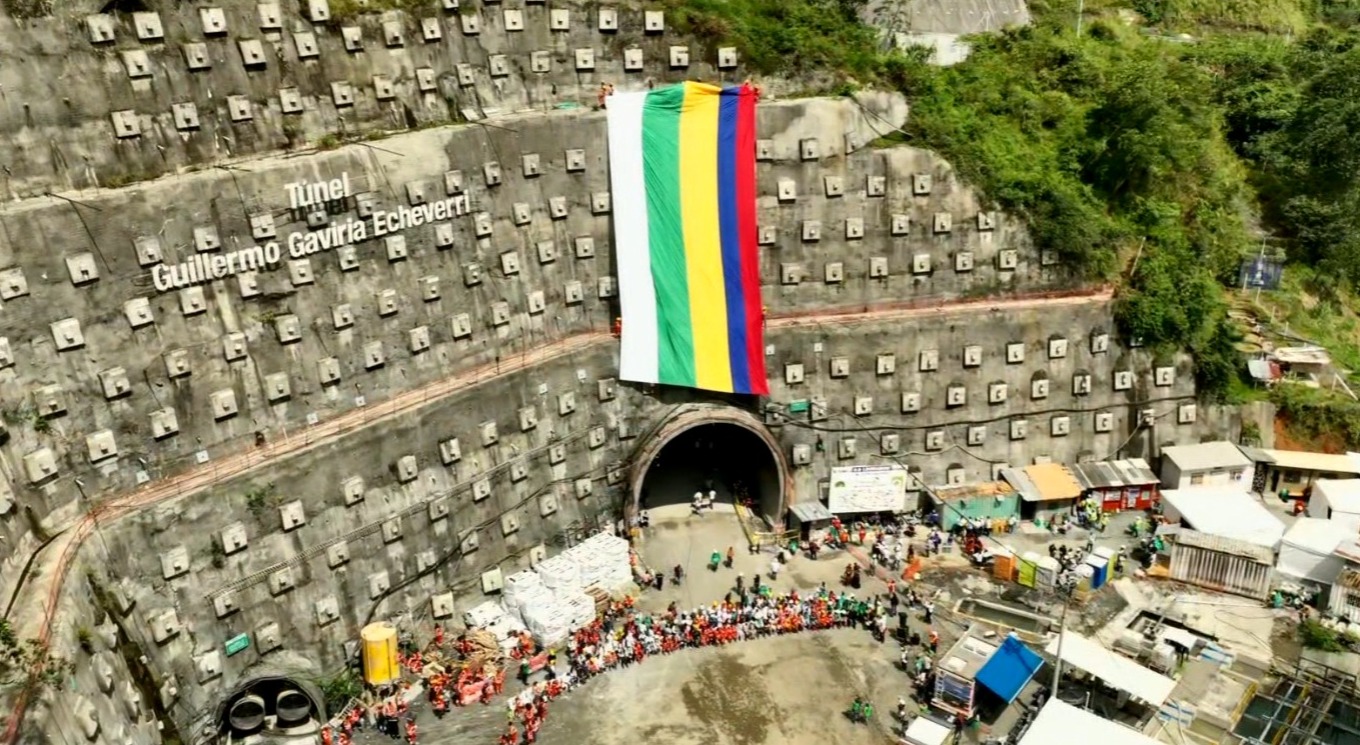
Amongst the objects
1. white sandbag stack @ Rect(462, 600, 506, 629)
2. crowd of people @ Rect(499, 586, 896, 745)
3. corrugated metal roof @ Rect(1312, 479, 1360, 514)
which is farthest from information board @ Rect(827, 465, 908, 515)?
corrugated metal roof @ Rect(1312, 479, 1360, 514)

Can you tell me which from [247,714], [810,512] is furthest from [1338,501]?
[247,714]

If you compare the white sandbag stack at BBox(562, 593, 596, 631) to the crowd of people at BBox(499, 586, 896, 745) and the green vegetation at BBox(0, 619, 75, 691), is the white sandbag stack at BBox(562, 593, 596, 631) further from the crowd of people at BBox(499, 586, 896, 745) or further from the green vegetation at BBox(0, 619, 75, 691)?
the green vegetation at BBox(0, 619, 75, 691)

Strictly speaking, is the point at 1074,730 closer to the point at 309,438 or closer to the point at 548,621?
the point at 548,621

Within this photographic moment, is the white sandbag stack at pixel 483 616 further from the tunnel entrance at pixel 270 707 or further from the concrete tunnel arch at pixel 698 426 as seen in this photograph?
the concrete tunnel arch at pixel 698 426

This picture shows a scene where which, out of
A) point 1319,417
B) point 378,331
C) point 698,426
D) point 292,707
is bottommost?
point 292,707

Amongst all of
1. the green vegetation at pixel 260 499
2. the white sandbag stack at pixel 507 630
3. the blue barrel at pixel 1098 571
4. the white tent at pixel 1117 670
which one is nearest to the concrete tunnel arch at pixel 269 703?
the green vegetation at pixel 260 499

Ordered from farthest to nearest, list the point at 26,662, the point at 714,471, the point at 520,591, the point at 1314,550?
the point at 714,471 < the point at 1314,550 < the point at 520,591 < the point at 26,662
